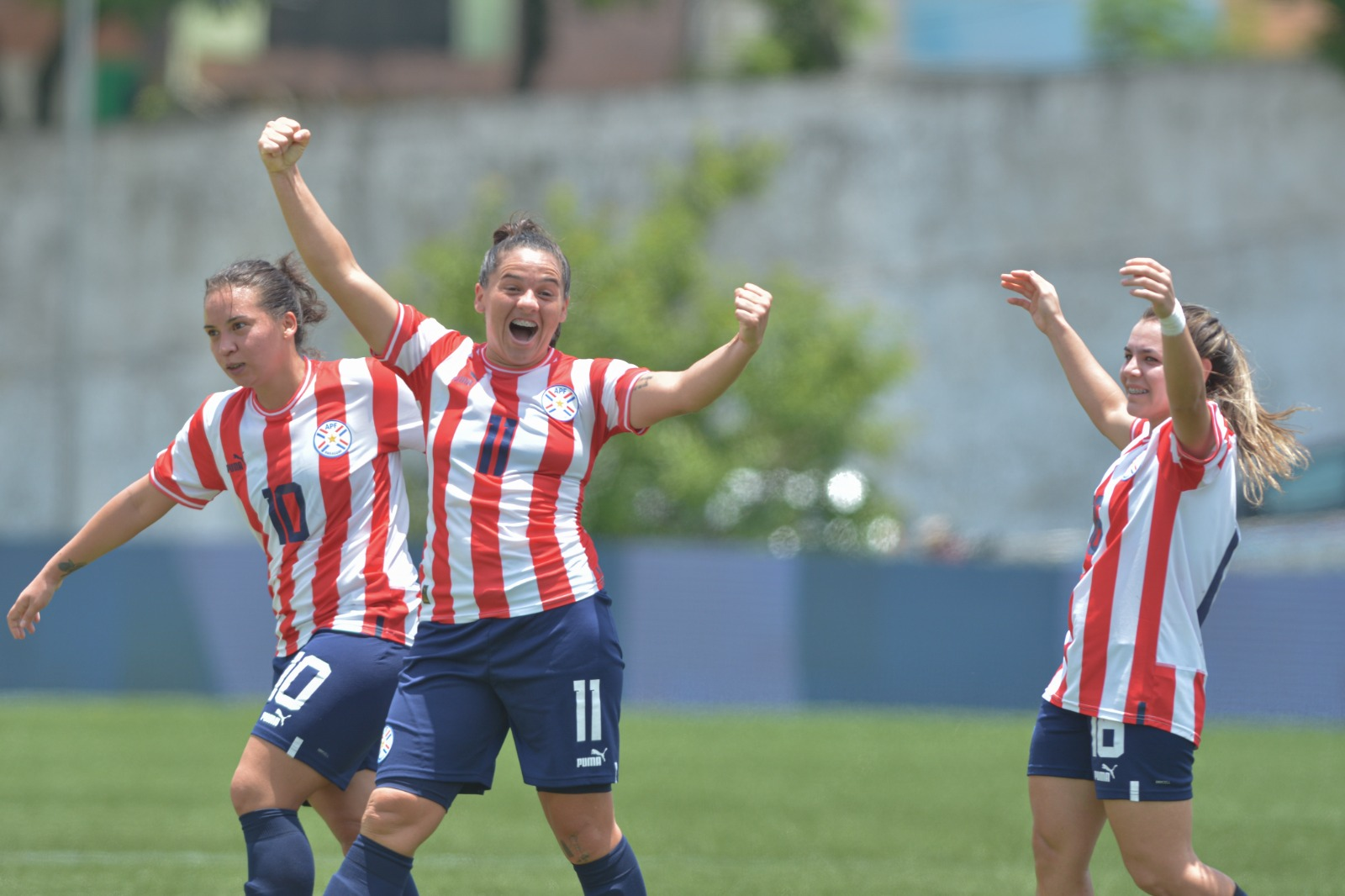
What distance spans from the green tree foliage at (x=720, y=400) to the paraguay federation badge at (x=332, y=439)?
15841mm

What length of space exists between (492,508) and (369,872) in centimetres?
101

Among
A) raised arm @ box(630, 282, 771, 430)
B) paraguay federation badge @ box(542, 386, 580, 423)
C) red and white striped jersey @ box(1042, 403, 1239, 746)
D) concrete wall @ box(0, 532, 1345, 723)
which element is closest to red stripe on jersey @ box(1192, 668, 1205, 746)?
red and white striped jersey @ box(1042, 403, 1239, 746)

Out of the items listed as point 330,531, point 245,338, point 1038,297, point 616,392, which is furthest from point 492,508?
point 1038,297

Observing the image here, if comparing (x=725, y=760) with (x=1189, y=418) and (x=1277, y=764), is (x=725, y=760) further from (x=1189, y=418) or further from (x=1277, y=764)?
(x=1189, y=418)

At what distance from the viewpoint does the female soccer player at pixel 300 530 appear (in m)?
4.85

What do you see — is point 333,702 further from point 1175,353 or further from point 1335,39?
point 1335,39

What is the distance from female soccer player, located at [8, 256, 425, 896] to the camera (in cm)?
485

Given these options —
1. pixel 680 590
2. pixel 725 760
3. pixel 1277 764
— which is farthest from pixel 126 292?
pixel 1277 764

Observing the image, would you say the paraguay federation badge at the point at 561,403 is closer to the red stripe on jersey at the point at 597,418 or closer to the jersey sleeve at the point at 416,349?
the red stripe on jersey at the point at 597,418

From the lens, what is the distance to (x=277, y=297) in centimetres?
511

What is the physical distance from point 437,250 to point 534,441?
18379 mm

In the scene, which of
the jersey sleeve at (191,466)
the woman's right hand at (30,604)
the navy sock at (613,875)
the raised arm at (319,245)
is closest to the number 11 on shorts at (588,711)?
the navy sock at (613,875)

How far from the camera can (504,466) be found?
4609 mm

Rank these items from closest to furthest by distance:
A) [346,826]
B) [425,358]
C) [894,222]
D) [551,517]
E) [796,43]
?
[551,517], [425,358], [346,826], [894,222], [796,43]
